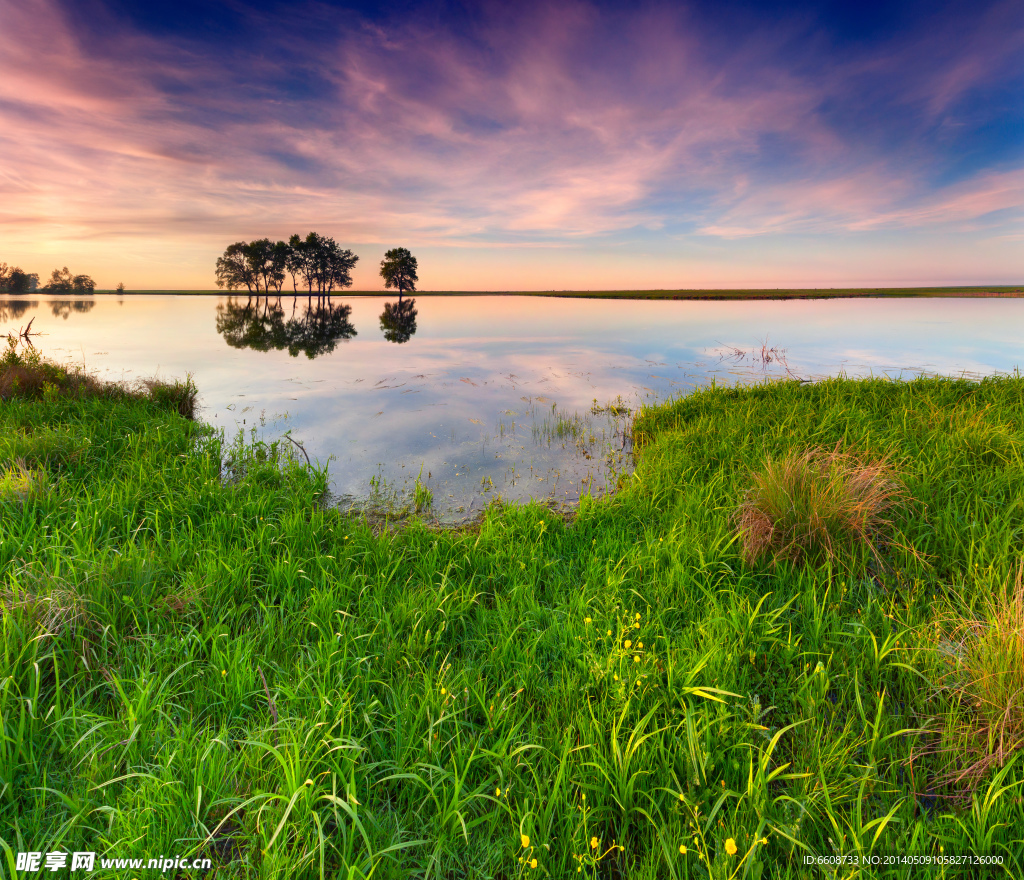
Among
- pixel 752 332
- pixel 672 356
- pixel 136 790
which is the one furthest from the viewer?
pixel 752 332

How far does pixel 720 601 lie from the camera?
3.78 m

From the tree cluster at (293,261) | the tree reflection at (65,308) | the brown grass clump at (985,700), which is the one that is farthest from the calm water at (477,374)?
the tree cluster at (293,261)

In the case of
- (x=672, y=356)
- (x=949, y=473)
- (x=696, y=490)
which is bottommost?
(x=696, y=490)

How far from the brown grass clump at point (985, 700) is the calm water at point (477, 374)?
4.79 meters

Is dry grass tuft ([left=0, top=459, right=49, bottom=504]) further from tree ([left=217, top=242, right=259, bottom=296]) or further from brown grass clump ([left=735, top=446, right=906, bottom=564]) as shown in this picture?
Answer: tree ([left=217, top=242, right=259, bottom=296])

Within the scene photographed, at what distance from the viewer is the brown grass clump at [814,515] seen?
412cm

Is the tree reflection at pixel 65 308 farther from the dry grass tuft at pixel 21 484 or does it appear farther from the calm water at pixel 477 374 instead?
the dry grass tuft at pixel 21 484

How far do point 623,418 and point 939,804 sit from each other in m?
9.56

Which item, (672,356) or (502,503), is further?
(672,356)

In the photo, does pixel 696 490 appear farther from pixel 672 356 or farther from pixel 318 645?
pixel 672 356

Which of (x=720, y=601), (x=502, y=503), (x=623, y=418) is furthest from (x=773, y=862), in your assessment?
(x=623, y=418)

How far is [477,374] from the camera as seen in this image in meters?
17.5

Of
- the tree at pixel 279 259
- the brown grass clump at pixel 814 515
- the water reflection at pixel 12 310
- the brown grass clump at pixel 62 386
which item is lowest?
the brown grass clump at pixel 814 515

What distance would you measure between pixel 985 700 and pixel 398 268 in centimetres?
10940
